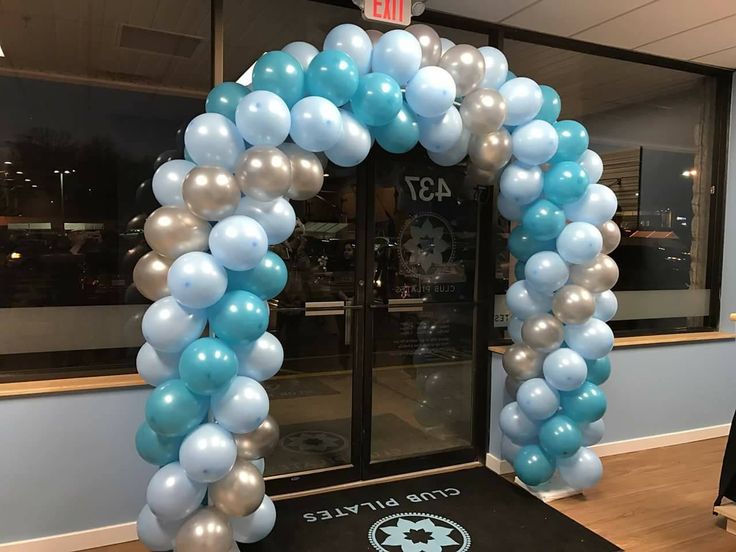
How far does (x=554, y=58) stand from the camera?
395cm

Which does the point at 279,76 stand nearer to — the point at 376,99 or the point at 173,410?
the point at 376,99

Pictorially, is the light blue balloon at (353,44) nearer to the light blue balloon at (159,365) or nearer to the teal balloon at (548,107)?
the teal balloon at (548,107)

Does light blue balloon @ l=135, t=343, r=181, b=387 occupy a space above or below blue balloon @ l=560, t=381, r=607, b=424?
above

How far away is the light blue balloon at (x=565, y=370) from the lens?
3.02 m

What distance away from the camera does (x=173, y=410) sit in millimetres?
2191

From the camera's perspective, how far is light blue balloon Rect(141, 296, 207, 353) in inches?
87.0

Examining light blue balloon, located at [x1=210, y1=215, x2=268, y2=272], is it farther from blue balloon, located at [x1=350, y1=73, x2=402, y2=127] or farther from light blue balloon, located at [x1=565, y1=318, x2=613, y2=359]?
light blue balloon, located at [x1=565, y1=318, x2=613, y2=359]

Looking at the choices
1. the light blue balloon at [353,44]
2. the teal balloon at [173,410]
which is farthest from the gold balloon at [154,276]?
the light blue balloon at [353,44]

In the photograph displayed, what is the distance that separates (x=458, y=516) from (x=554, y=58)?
301cm

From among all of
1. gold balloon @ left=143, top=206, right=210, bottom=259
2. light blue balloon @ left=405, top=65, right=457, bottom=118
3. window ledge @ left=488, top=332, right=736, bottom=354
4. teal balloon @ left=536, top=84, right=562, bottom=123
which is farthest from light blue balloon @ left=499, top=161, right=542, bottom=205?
window ledge @ left=488, top=332, right=736, bottom=354

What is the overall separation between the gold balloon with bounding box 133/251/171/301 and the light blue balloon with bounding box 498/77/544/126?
5.83 feet

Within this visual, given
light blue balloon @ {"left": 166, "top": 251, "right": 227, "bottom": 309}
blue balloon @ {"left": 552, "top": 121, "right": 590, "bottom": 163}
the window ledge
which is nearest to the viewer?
light blue balloon @ {"left": 166, "top": 251, "right": 227, "bottom": 309}

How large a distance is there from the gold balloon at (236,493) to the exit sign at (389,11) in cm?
224

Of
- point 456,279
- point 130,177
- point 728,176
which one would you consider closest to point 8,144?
point 130,177
